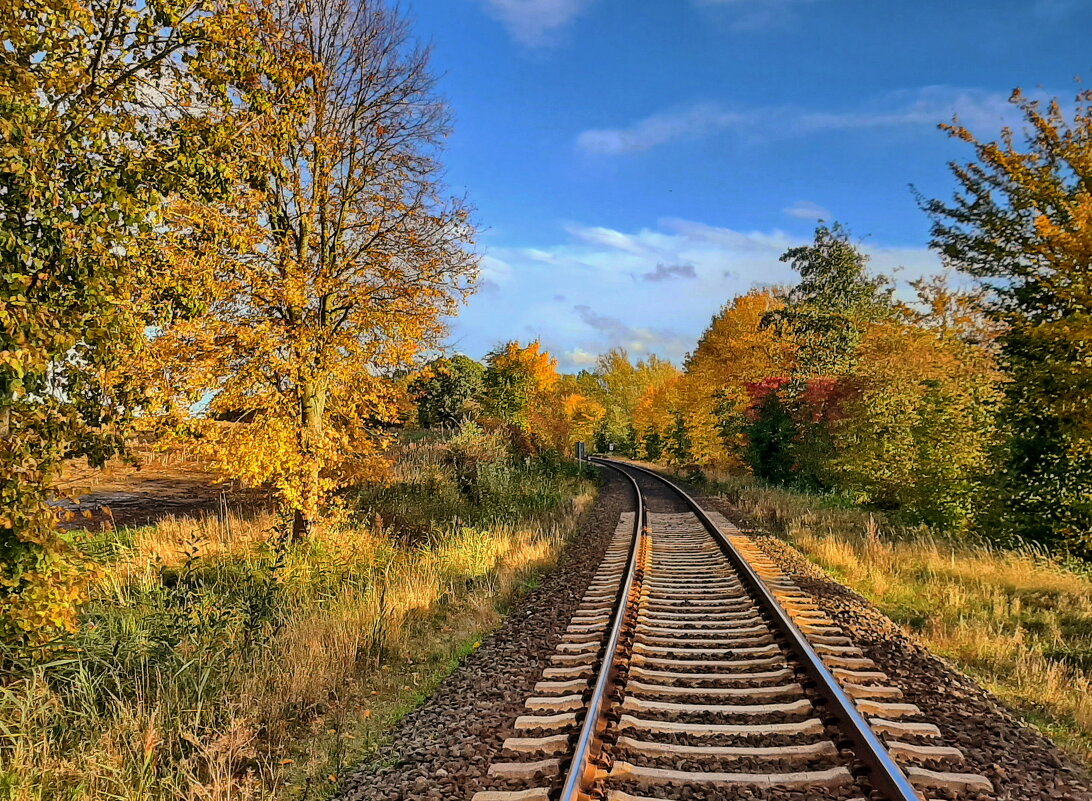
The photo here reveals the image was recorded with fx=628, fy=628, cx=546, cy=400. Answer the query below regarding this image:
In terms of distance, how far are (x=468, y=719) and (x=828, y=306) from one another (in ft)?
84.8

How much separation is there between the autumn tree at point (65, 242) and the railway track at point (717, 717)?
349cm

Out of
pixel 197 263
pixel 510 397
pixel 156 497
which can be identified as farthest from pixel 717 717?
pixel 510 397

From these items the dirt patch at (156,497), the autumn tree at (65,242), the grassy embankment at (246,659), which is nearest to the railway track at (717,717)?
the grassy embankment at (246,659)

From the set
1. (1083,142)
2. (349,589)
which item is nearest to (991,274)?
(1083,142)

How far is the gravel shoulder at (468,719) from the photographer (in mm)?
3975

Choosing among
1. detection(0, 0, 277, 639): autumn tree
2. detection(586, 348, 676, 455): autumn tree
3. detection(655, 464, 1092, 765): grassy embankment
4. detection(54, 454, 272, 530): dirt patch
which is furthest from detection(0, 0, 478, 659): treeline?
detection(586, 348, 676, 455): autumn tree

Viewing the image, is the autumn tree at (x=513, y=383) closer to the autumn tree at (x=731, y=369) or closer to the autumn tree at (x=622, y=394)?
the autumn tree at (x=731, y=369)

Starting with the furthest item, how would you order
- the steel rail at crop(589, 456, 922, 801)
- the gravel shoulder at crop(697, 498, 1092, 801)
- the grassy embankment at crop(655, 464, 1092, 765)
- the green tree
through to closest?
the green tree, the grassy embankment at crop(655, 464, 1092, 765), the gravel shoulder at crop(697, 498, 1092, 801), the steel rail at crop(589, 456, 922, 801)

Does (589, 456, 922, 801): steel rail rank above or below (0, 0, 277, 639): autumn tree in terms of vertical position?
below

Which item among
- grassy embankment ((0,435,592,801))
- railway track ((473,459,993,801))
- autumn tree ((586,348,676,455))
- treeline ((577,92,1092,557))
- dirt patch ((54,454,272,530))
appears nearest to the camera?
railway track ((473,459,993,801))

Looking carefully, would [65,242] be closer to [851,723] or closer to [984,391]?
[851,723]

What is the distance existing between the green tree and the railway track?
1990 cm

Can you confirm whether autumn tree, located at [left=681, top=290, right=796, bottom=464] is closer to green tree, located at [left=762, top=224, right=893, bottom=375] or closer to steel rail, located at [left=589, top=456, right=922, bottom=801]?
green tree, located at [left=762, top=224, right=893, bottom=375]

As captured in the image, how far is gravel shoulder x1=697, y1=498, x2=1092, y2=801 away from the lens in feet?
12.6
